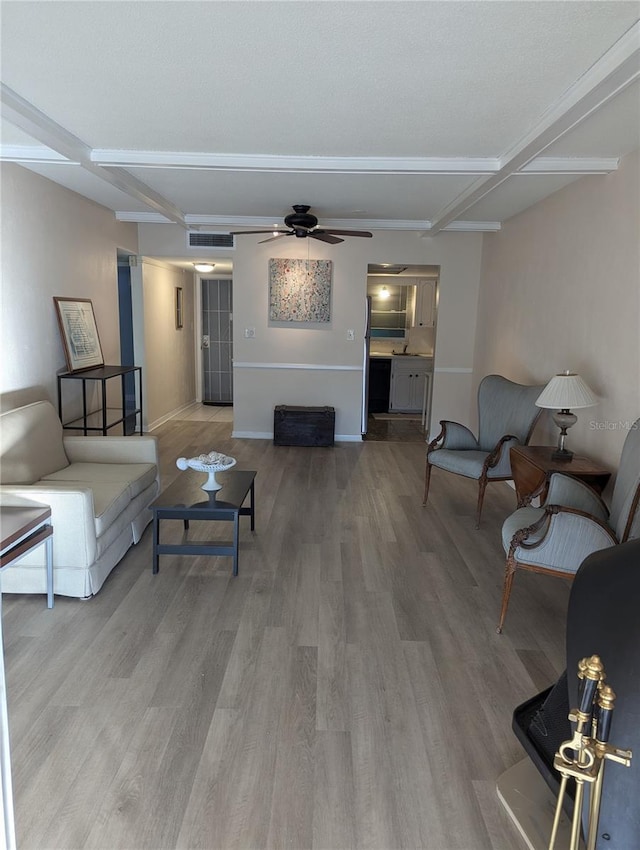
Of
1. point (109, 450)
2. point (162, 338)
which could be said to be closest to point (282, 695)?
point (109, 450)

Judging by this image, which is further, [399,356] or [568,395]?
[399,356]

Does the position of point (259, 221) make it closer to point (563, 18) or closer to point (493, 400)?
point (493, 400)

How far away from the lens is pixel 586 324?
3.73 meters

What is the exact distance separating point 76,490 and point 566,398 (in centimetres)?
281

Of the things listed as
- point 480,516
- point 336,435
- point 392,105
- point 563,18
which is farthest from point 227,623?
point 336,435

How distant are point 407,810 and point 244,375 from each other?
545cm

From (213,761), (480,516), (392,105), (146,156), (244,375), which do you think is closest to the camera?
(213,761)

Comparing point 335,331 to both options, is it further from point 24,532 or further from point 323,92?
point 24,532

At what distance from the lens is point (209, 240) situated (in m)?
6.41

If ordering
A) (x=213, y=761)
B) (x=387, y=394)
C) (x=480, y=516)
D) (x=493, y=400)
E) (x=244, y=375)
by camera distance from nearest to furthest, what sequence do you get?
(x=213, y=761)
(x=480, y=516)
(x=493, y=400)
(x=244, y=375)
(x=387, y=394)

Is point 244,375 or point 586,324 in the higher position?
point 586,324

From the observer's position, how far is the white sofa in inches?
109

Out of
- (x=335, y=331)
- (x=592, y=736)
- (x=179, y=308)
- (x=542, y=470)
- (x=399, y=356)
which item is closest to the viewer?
(x=592, y=736)

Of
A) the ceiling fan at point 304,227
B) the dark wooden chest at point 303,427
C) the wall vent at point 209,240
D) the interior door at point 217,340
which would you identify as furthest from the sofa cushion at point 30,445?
the interior door at point 217,340
